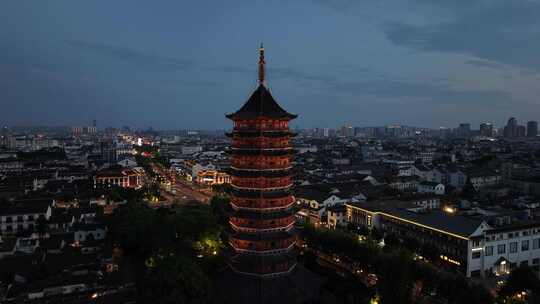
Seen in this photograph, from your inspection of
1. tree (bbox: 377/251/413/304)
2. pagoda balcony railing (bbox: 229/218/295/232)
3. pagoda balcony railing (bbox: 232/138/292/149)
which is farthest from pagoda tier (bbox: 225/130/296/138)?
tree (bbox: 377/251/413/304)

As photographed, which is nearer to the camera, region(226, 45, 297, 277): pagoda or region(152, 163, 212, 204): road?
region(226, 45, 297, 277): pagoda

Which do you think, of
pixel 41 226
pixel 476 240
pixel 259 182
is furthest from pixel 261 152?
pixel 41 226

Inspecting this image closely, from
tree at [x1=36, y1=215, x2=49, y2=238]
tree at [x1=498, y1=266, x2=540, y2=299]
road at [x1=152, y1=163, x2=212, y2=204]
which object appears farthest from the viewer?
road at [x1=152, y1=163, x2=212, y2=204]

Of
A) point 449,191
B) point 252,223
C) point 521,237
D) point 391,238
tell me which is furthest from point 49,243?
point 449,191

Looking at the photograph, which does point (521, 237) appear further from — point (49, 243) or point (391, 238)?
point (49, 243)

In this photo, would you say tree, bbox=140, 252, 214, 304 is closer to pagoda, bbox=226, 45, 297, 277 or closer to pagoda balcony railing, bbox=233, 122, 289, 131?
pagoda, bbox=226, 45, 297, 277

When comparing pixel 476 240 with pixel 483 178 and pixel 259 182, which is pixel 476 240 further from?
pixel 483 178
